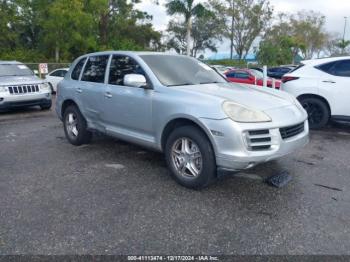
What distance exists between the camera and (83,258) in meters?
2.67

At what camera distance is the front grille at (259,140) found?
11.4 ft

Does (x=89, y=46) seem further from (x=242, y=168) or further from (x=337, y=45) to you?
(x=337, y=45)

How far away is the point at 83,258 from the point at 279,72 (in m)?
17.8

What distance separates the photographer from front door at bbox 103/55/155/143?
4375 mm

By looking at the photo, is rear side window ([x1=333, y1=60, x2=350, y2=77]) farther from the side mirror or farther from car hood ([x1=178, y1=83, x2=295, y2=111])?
the side mirror

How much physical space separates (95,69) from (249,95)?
262 cm

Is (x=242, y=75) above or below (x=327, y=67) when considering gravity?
below

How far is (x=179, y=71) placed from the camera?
4660mm

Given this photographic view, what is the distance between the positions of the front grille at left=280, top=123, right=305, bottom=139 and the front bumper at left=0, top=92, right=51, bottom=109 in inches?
312

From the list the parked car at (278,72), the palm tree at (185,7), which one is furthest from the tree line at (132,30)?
the parked car at (278,72)

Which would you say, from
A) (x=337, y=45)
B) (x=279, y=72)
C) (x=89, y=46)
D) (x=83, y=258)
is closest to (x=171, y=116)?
(x=83, y=258)

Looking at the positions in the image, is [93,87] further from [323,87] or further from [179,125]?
[323,87]

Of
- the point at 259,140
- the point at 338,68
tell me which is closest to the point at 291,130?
the point at 259,140

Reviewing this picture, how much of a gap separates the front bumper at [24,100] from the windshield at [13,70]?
44.9 inches
